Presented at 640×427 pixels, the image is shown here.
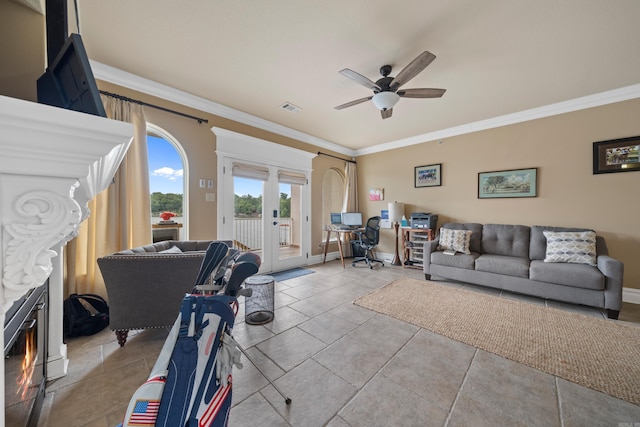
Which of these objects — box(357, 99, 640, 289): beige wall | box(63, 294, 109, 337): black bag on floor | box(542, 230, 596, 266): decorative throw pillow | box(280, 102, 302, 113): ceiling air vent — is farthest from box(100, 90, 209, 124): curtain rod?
box(542, 230, 596, 266): decorative throw pillow

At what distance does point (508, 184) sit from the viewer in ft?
12.3

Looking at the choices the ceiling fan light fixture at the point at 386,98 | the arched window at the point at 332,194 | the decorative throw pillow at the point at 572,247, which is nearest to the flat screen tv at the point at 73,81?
the ceiling fan light fixture at the point at 386,98

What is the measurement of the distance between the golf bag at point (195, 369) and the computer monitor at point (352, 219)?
4351 millimetres

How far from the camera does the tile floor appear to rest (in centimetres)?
130

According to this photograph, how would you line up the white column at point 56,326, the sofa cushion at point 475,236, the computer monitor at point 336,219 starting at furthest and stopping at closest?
the computer monitor at point 336,219
the sofa cushion at point 475,236
the white column at point 56,326

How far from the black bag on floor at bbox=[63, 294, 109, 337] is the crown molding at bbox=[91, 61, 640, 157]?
Answer: 2.31 meters

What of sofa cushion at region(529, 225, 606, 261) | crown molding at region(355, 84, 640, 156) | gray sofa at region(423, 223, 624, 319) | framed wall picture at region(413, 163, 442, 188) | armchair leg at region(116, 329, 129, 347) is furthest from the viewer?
framed wall picture at region(413, 163, 442, 188)

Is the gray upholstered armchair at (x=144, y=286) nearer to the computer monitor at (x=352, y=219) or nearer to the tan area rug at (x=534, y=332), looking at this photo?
the tan area rug at (x=534, y=332)

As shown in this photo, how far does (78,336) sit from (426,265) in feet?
14.0

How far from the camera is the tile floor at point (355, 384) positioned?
1.30 metres

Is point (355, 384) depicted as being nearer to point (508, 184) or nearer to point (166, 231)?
point (166, 231)

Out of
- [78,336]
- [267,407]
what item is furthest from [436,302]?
[78,336]

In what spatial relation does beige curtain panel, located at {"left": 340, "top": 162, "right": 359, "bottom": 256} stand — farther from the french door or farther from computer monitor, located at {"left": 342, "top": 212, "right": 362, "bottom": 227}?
the french door

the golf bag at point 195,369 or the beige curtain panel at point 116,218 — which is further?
the beige curtain panel at point 116,218
